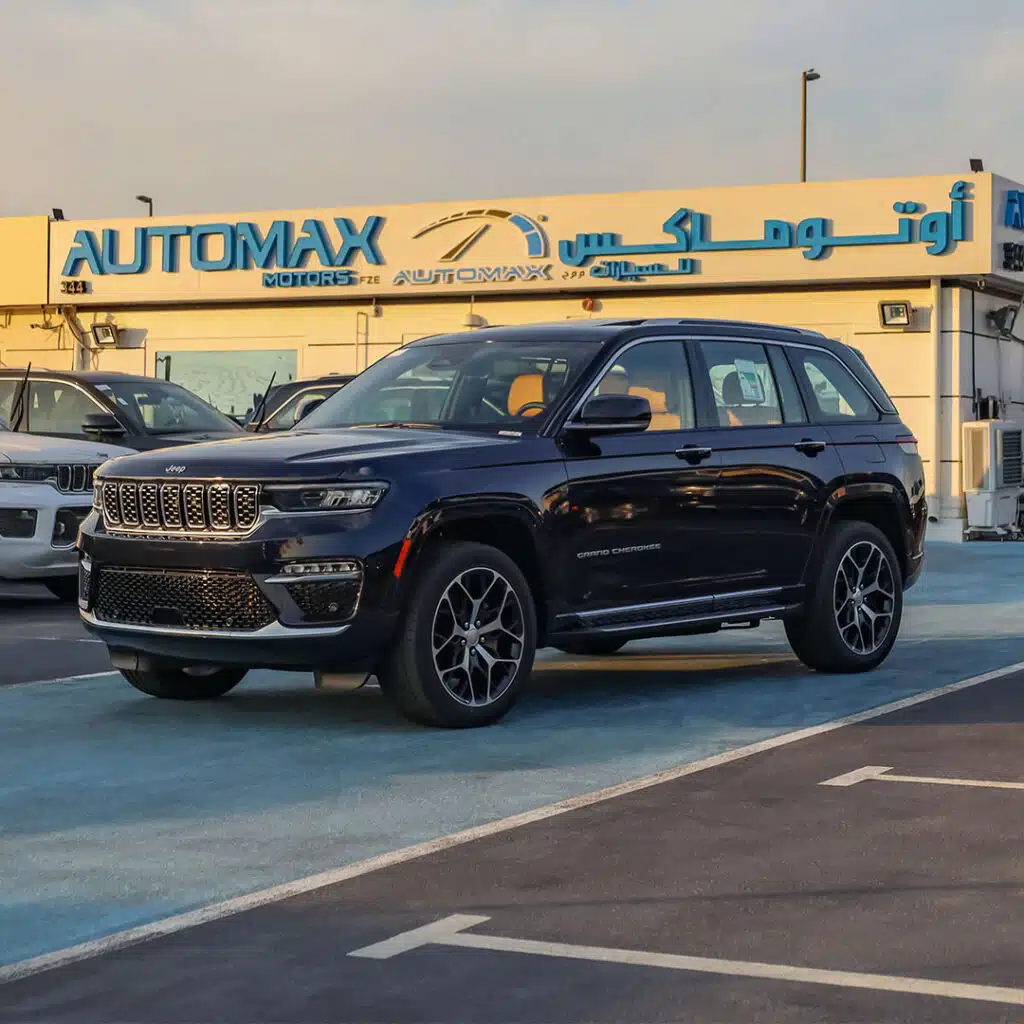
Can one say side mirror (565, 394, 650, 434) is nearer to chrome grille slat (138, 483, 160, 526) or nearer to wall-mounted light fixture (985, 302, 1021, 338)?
chrome grille slat (138, 483, 160, 526)

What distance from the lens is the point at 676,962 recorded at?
16.7ft

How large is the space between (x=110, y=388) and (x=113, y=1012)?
44.2ft

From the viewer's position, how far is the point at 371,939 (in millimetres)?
5344

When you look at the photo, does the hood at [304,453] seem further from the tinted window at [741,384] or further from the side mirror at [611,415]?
the tinted window at [741,384]

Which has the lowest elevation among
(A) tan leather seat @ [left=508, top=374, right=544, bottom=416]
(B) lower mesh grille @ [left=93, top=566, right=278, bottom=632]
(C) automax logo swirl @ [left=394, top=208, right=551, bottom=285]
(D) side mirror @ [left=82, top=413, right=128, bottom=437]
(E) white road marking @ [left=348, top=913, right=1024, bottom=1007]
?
(E) white road marking @ [left=348, top=913, right=1024, bottom=1007]

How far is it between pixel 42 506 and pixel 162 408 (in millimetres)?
2648

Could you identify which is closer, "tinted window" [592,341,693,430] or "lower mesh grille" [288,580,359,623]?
"lower mesh grille" [288,580,359,623]

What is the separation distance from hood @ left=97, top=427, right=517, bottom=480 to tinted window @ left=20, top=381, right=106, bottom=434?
829 centimetres

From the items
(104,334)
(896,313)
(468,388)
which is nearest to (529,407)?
(468,388)

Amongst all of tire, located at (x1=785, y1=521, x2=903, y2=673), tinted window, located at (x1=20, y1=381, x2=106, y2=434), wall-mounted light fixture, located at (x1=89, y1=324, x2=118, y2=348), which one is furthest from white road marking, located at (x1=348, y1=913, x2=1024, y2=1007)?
wall-mounted light fixture, located at (x1=89, y1=324, x2=118, y2=348)

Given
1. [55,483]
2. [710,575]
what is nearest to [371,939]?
[710,575]

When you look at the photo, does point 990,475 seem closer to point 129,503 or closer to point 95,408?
point 95,408

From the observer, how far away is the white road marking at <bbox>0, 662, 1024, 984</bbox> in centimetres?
524

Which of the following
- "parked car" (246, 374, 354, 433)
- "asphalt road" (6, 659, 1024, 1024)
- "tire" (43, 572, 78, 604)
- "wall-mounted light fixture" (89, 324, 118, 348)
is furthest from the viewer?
"wall-mounted light fixture" (89, 324, 118, 348)
